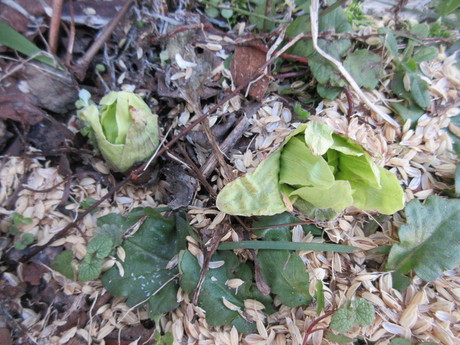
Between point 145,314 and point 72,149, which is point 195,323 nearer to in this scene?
point 145,314

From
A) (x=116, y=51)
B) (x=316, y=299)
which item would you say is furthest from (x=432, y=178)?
(x=116, y=51)

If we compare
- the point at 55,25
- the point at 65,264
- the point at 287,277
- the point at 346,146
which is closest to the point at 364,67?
the point at 346,146

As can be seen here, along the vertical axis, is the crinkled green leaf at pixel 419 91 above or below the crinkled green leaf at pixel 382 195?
above

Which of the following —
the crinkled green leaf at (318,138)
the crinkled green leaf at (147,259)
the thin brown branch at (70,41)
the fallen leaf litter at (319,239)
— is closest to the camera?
the crinkled green leaf at (318,138)

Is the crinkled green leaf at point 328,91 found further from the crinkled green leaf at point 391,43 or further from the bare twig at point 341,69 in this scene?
the crinkled green leaf at point 391,43

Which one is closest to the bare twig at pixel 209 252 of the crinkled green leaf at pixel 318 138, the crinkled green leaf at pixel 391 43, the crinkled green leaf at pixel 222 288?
the crinkled green leaf at pixel 222 288

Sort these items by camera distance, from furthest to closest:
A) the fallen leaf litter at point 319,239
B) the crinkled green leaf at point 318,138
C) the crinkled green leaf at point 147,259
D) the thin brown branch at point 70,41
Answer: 1. the thin brown branch at point 70,41
2. the crinkled green leaf at point 147,259
3. the fallen leaf litter at point 319,239
4. the crinkled green leaf at point 318,138

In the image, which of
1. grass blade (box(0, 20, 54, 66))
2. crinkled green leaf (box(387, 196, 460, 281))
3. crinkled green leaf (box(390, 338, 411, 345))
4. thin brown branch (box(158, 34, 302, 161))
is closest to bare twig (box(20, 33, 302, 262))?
Answer: thin brown branch (box(158, 34, 302, 161))
